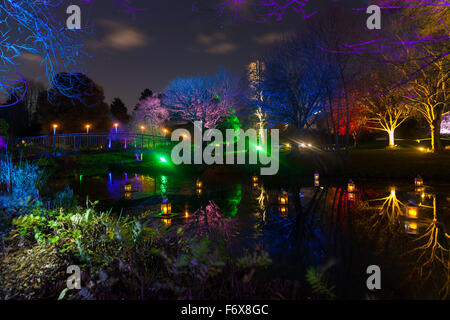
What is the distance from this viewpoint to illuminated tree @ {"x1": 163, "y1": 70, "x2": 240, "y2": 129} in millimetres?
34625

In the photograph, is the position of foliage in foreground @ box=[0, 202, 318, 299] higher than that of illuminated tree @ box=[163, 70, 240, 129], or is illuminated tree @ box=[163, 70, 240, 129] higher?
illuminated tree @ box=[163, 70, 240, 129]

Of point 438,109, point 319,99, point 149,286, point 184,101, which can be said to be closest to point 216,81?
point 184,101

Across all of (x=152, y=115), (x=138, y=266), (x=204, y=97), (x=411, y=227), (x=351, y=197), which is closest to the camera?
(x=138, y=266)

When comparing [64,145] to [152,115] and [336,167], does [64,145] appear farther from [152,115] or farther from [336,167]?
[336,167]

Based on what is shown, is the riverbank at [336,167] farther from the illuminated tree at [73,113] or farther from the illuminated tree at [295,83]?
the illuminated tree at [73,113]

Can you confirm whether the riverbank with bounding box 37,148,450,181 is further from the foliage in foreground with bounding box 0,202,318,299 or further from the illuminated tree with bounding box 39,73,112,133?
the foliage in foreground with bounding box 0,202,318,299

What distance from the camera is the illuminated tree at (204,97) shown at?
34.6 meters

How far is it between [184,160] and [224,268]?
79.7 feet

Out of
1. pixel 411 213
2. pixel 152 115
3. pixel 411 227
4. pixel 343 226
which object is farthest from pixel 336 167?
pixel 152 115

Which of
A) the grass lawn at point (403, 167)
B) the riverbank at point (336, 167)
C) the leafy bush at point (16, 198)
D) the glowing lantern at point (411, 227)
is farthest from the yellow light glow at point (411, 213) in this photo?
the grass lawn at point (403, 167)

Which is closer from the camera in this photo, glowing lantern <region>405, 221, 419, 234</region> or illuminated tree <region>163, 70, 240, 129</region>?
glowing lantern <region>405, 221, 419, 234</region>

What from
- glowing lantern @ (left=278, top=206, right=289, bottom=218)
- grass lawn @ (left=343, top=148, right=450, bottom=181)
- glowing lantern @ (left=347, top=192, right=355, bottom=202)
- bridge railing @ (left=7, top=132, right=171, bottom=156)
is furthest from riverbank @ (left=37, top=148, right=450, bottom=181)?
glowing lantern @ (left=278, top=206, right=289, bottom=218)

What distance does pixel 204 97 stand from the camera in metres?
35.1

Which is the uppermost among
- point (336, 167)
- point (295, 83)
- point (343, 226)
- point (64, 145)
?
point (295, 83)
